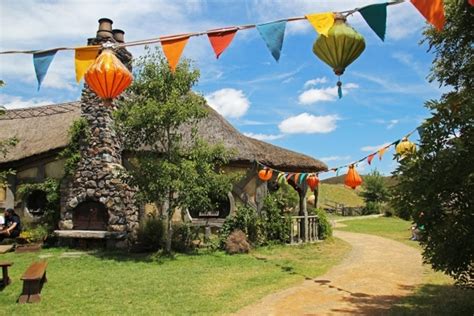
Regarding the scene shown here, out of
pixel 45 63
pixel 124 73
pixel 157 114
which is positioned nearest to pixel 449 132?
pixel 124 73

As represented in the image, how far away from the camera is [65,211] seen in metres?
13.6

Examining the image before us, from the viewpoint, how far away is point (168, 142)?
12.1 metres

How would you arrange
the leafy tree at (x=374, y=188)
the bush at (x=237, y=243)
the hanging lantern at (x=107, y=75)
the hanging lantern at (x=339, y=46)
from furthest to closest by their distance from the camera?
the leafy tree at (x=374, y=188) → the bush at (x=237, y=243) → the hanging lantern at (x=107, y=75) → the hanging lantern at (x=339, y=46)

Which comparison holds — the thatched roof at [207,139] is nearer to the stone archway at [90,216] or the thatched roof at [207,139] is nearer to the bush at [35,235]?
the stone archway at [90,216]

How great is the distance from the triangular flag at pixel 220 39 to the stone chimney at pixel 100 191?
876 cm

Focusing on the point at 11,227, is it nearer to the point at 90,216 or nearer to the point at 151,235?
the point at 90,216

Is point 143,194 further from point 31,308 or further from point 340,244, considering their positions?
point 340,244

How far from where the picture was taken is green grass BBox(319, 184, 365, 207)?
43.5m

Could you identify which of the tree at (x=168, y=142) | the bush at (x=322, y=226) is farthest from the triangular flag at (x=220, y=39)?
the bush at (x=322, y=226)

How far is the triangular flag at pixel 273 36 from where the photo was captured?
4734 mm

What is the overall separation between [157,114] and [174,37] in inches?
249

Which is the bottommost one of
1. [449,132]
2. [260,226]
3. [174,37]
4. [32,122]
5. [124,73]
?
[260,226]

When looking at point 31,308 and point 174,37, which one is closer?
point 174,37

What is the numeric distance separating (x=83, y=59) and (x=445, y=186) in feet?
16.4
